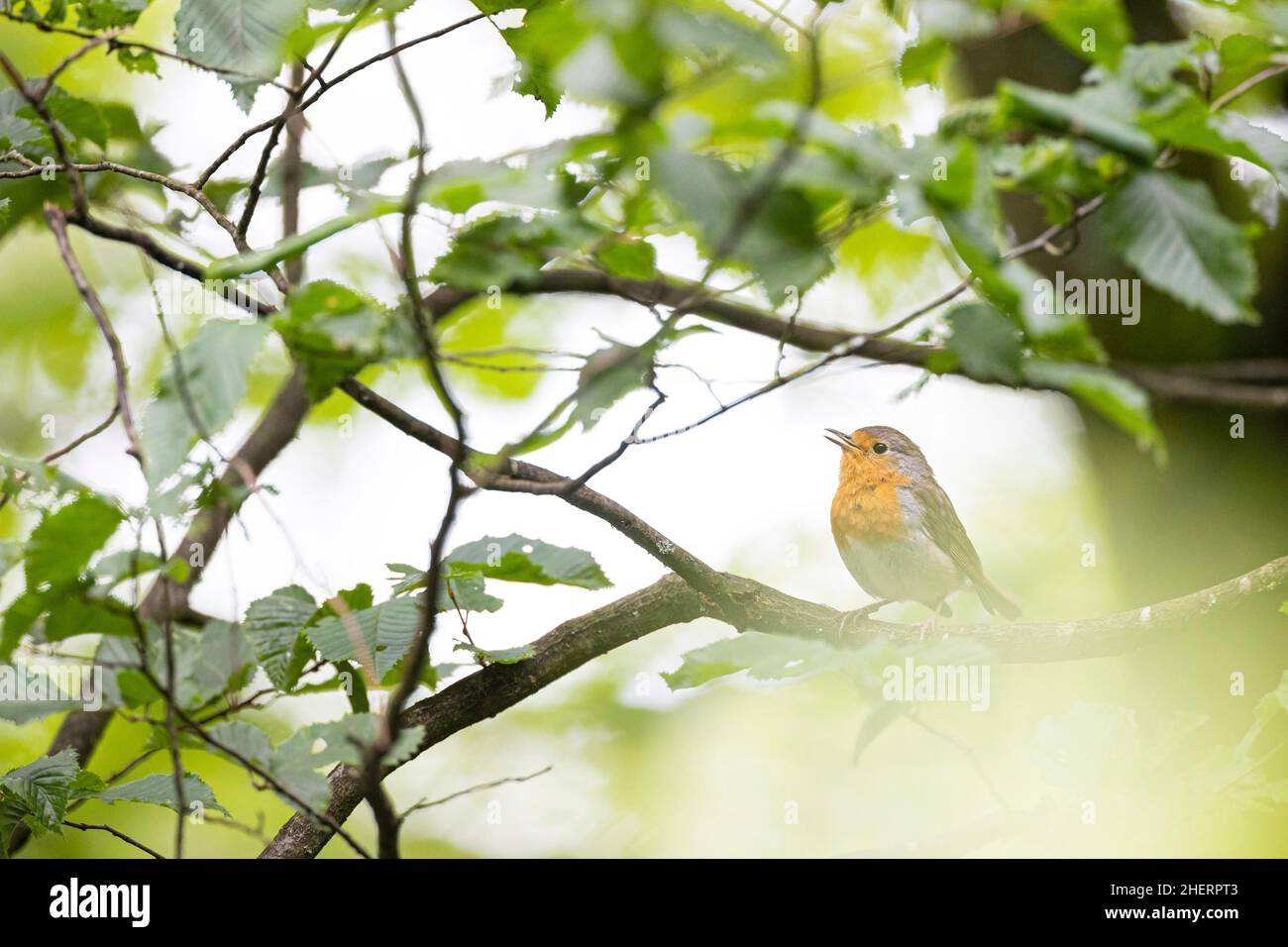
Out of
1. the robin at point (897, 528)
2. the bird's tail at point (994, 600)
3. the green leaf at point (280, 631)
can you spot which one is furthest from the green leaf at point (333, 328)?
the bird's tail at point (994, 600)

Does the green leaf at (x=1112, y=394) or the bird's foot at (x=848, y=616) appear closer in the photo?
the green leaf at (x=1112, y=394)

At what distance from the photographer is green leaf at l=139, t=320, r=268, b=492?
90 centimetres

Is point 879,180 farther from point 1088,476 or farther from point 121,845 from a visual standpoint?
point 121,845

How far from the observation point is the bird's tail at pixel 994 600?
3451mm

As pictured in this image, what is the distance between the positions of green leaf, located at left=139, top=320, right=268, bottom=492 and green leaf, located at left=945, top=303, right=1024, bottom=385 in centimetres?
65

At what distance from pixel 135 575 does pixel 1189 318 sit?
3.27 metres

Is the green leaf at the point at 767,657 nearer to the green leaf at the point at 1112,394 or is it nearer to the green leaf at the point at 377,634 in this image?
the green leaf at the point at 1112,394

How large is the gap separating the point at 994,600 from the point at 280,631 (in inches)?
104

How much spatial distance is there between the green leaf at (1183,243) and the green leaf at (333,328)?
2.27 ft

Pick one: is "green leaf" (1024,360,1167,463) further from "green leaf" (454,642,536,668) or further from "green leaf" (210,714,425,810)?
"green leaf" (454,642,536,668)

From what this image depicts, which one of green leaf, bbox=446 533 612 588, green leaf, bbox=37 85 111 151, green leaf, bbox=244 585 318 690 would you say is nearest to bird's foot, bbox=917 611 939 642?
green leaf, bbox=446 533 612 588

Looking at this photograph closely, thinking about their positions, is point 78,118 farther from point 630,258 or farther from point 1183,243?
point 1183,243

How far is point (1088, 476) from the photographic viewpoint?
3.72 meters
